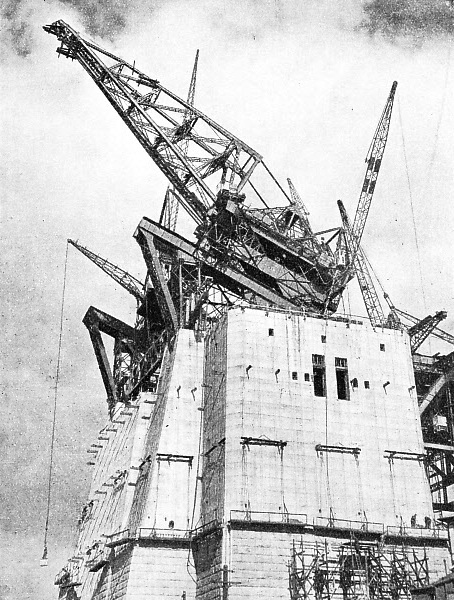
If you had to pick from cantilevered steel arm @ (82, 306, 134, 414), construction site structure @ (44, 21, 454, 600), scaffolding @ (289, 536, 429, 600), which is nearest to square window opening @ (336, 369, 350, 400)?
construction site structure @ (44, 21, 454, 600)

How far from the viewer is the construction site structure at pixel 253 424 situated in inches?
1996

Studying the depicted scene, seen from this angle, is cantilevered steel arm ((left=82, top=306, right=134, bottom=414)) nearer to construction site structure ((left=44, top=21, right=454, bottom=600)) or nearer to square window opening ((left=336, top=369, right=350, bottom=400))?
construction site structure ((left=44, top=21, right=454, bottom=600))

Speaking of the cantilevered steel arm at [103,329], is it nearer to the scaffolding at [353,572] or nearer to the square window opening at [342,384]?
the square window opening at [342,384]

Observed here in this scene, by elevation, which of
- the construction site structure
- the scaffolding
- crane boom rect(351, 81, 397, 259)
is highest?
crane boom rect(351, 81, 397, 259)

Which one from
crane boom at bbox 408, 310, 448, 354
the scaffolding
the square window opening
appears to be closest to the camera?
the scaffolding

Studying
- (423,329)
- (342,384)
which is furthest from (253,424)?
(423,329)

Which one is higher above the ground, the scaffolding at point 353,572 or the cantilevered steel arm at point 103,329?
the cantilevered steel arm at point 103,329

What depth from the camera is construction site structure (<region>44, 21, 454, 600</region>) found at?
5069 cm

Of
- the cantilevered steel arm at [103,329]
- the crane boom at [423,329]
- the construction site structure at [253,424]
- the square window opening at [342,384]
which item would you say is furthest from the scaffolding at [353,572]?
the cantilevered steel arm at [103,329]

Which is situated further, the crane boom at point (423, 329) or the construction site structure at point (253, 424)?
the crane boom at point (423, 329)

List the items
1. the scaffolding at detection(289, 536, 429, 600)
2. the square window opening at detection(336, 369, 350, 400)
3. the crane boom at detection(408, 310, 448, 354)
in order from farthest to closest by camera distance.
Result: the crane boom at detection(408, 310, 448, 354) → the square window opening at detection(336, 369, 350, 400) → the scaffolding at detection(289, 536, 429, 600)

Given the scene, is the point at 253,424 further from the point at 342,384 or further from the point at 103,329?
the point at 103,329

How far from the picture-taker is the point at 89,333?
259 ft

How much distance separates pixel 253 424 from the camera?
53.8 metres
